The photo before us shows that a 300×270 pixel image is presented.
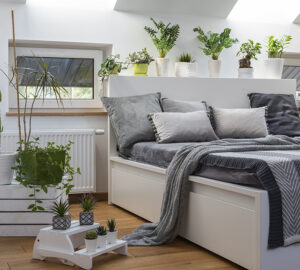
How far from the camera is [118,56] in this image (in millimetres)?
4250

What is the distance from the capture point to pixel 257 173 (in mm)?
2342

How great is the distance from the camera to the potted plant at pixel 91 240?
2.46 meters

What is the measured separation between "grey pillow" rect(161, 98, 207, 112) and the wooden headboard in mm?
204

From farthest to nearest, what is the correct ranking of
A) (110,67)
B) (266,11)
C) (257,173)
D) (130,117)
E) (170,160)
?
(266,11)
(110,67)
(130,117)
(170,160)
(257,173)

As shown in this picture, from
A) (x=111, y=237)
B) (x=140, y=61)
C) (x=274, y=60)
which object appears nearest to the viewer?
(x=111, y=237)

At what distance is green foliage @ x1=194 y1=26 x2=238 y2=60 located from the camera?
4469 mm

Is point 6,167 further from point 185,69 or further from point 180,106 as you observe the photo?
point 185,69

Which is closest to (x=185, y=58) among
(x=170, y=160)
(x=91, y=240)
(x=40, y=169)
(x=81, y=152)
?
(x=81, y=152)

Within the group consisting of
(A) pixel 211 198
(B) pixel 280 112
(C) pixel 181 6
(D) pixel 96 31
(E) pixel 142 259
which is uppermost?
(C) pixel 181 6

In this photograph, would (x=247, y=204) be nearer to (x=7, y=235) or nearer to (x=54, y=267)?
(x=54, y=267)

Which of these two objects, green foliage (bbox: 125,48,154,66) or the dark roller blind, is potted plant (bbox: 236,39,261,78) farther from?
the dark roller blind

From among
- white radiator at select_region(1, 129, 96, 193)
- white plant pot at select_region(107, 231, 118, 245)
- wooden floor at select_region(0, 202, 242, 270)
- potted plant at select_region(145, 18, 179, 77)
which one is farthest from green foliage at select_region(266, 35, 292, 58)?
white plant pot at select_region(107, 231, 118, 245)

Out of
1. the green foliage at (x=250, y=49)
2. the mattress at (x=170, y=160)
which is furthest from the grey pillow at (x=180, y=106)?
the green foliage at (x=250, y=49)

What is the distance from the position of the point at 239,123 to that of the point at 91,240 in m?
2.01
